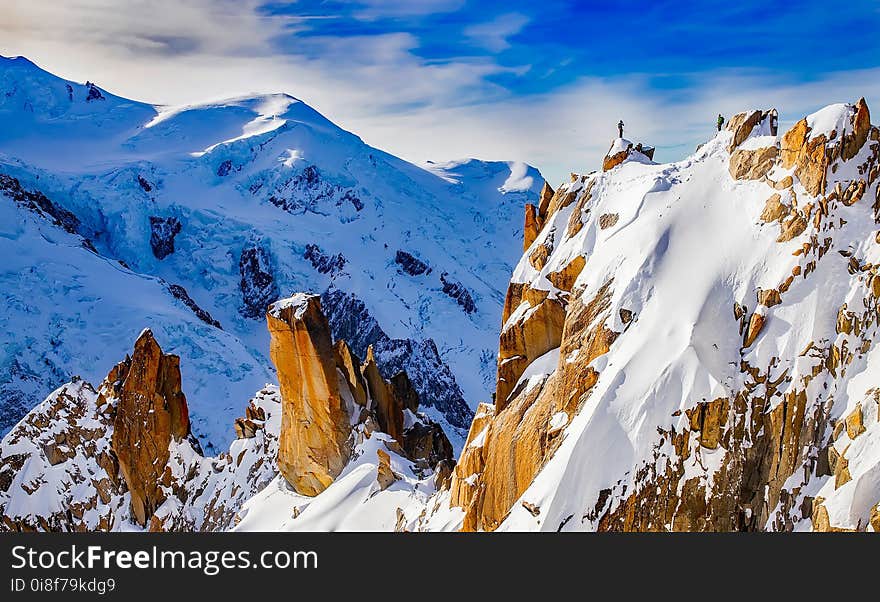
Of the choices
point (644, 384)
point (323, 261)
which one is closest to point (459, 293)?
point (323, 261)

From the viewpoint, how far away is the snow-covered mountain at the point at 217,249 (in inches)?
3664

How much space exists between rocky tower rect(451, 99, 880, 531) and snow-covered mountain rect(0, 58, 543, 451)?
60633 millimetres

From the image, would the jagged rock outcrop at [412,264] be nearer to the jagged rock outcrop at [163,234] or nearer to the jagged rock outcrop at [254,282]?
the jagged rock outcrop at [254,282]

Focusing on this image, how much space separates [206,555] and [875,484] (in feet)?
55.2

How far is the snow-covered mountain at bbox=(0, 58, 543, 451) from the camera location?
93062mm

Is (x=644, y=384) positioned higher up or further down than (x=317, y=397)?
further down

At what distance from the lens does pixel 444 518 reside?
32.7m

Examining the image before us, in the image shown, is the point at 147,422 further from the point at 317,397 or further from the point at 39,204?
the point at 39,204

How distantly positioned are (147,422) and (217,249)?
3532 inches

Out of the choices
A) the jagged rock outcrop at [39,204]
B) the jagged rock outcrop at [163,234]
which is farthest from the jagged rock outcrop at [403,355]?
the jagged rock outcrop at [39,204]

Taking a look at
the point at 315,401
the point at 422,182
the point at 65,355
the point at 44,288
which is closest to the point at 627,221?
the point at 315,401

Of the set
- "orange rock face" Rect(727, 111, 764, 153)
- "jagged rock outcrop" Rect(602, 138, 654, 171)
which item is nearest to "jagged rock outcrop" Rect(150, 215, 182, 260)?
"jagged rock outcrop" Rect(602, 138, 654, 171)

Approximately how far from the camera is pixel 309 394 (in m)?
47.7

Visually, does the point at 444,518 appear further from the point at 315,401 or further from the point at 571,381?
the point at 315,401
